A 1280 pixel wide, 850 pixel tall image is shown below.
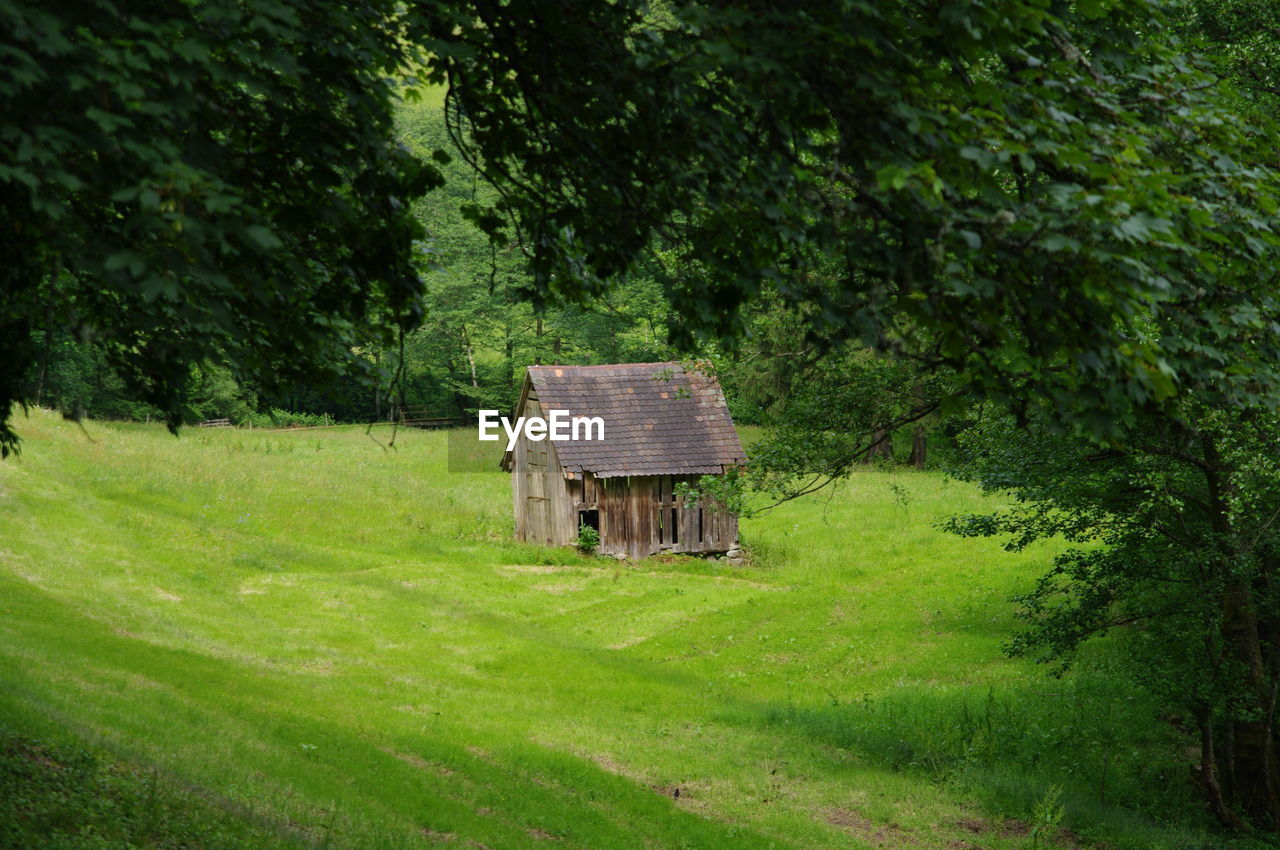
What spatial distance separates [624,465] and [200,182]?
2891 cm

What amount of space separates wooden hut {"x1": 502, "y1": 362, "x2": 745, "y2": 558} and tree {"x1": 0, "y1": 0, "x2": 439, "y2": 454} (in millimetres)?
23148

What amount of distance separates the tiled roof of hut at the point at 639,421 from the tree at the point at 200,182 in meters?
23.1

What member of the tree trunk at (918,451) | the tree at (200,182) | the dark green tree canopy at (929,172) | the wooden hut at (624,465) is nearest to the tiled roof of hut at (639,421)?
the wooden hut at (624,465)

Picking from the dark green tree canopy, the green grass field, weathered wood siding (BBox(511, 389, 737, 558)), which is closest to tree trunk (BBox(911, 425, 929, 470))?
the green grass field

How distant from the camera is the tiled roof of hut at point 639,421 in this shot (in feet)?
110

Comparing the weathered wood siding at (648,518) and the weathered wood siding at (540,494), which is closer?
the weathered wood siding at (648,518)

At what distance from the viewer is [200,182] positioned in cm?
452

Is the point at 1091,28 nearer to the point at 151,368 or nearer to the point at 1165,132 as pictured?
the point at 1165,132

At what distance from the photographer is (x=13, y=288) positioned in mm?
7656

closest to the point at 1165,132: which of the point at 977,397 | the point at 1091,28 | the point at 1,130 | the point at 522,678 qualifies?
the point at 1091,28

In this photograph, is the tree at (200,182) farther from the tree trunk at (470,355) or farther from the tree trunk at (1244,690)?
the tree trunk at (470,355)

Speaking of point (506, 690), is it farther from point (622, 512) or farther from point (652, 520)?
point (652, 520)

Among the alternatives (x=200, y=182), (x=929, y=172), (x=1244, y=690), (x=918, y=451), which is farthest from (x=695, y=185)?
(x=918, y=451)

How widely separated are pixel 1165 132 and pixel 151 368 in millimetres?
7756
